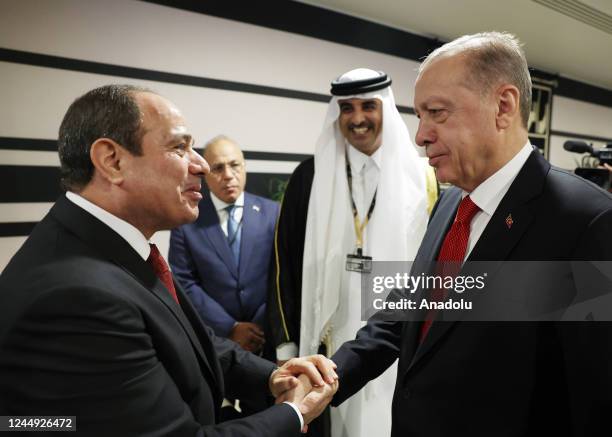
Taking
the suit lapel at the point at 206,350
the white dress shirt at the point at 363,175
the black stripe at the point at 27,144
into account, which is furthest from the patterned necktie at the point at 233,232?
the suit lapel at the point at 206,350

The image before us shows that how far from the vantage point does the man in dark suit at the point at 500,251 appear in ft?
3.18

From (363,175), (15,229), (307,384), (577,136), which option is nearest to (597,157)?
(363,175)

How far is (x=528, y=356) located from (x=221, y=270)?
174cm

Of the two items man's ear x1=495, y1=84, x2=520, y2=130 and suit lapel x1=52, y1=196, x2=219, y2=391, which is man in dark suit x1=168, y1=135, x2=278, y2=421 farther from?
man's ear x1=495, y1=84, x2=520, y2=130

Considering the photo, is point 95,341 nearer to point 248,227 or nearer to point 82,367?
point 82,367

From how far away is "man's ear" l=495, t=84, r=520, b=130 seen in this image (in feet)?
3.81

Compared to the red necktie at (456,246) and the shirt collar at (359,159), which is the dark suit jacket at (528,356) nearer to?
the red necktie at (456,246)

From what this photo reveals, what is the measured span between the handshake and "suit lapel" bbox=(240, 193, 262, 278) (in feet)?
3.52

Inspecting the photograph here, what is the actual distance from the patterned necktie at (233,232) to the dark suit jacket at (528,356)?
1523mm

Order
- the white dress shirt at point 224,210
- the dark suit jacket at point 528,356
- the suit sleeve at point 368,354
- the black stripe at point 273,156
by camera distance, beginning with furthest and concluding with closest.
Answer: the black stripe at point 273,156 < the white dress shirt at point 224,210 < the suit sleeve at point 368,354 < the dark suit jacket at point 528,356

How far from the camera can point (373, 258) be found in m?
2.26

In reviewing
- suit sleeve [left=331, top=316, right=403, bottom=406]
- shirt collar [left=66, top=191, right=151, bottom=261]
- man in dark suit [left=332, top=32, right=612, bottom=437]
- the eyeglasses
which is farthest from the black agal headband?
shirt collar [left=66, top=191, right=151, bottom=261]

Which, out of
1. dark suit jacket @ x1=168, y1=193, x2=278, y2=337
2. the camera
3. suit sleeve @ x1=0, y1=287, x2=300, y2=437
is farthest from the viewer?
the camera

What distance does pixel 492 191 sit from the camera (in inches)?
47.6
